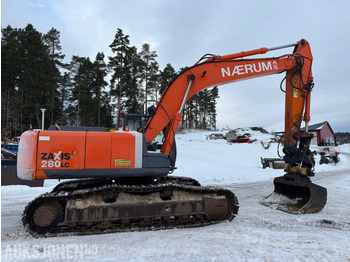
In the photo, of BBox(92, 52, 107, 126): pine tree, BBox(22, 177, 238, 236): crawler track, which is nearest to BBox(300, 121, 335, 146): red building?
BBox(92, 52, 107, 126): pine tree

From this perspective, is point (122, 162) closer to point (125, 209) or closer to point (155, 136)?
point (125, 209)

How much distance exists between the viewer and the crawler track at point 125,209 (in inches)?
165

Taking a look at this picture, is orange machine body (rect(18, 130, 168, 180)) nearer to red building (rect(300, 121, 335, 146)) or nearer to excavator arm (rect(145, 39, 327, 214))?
excavator arm (rect(145, 39, 327, 214))

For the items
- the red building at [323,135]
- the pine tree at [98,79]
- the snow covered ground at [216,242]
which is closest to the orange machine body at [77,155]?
the snow covered ground at [216,242]

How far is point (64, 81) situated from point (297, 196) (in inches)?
1641

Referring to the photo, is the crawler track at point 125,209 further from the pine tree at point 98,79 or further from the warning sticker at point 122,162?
the pine tree at point 98,79

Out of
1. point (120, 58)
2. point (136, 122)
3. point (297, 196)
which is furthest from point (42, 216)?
point (120, 58)

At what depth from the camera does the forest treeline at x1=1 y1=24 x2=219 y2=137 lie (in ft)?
102

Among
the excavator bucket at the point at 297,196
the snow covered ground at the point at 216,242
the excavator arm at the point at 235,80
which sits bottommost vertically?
the snow covered ground at the point at 216,242

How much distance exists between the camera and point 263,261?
3125 mm

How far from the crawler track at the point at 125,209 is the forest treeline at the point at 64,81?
2281 centimetres

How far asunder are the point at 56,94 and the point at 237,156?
92.3 ft

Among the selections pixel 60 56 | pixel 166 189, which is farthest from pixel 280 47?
pixel 60 56

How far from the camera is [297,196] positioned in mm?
6191
